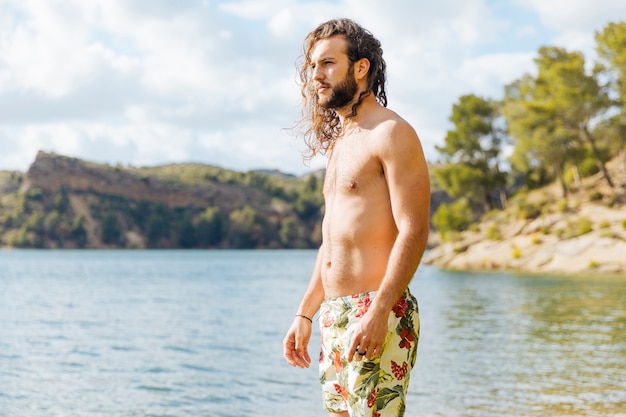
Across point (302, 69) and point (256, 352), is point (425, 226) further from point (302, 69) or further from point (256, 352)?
point (256, 352)

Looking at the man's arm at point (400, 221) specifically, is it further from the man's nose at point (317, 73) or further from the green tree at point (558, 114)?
the green tree at point (558, 114)

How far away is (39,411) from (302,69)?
968 centimetres

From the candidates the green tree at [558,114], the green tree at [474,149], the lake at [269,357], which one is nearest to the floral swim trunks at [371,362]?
the lake at [269,357]

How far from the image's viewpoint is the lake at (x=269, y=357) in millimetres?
11883

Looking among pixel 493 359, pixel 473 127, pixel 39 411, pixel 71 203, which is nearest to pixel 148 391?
pixel 39 411

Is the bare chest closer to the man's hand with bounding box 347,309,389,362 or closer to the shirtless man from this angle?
the shirtless man

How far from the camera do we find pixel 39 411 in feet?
39.0

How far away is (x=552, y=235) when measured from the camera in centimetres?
4884

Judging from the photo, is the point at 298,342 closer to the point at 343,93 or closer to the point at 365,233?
the point at 365,233

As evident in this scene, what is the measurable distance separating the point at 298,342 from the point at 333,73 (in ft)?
4.36

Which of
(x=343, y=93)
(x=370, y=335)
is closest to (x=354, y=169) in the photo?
(x=343, y=93)

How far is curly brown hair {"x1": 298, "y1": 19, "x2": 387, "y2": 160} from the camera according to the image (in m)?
3.61

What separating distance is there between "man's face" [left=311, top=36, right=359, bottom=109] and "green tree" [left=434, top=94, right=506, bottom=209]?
197 ft

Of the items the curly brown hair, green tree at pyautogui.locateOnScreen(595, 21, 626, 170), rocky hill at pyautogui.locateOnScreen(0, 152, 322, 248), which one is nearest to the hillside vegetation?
green tree at pyautogui.locateOnScreen(595, 21, 626, 170)
